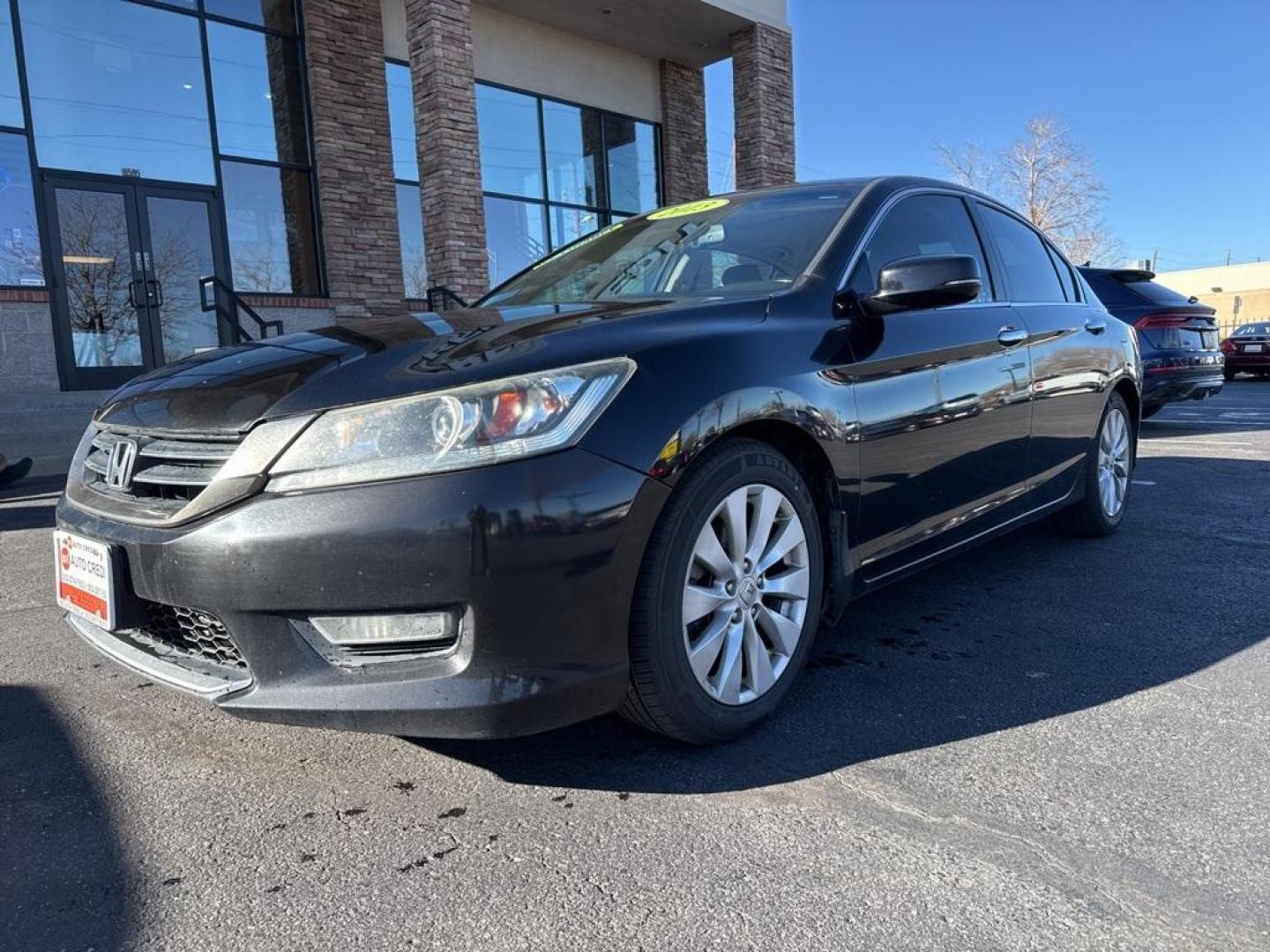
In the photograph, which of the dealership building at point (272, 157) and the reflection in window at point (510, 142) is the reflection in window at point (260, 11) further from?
the reflection in window at point (510, 142)

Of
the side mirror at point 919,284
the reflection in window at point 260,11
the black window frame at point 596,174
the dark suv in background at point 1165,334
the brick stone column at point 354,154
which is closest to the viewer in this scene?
the side mirror at point 919,284

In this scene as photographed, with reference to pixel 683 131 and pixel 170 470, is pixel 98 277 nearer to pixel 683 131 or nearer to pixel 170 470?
pixel 170 470

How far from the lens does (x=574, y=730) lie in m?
2.44

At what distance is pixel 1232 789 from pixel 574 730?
5.24 feet

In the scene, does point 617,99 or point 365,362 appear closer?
point 365,362

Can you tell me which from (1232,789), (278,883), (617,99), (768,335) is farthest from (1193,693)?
(617,99)

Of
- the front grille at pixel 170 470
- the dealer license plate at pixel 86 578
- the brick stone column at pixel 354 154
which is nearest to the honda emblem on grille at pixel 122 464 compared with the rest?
the front grille at pixel 170 470

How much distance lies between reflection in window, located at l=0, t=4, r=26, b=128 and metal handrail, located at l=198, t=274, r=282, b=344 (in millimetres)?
2327

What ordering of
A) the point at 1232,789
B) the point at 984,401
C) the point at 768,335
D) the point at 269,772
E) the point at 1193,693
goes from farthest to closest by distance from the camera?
the point at 984,401
the point at 1193,693
the point at 768,335
the point at 269,772
the point at 1232,789

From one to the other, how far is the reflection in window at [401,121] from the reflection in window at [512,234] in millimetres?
1345

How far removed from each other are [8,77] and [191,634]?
1005 cm

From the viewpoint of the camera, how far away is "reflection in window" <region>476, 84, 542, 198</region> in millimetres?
13344

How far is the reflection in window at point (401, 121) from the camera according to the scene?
40.3ft

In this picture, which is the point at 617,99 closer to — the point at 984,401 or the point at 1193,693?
the point at 984,401
